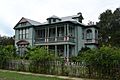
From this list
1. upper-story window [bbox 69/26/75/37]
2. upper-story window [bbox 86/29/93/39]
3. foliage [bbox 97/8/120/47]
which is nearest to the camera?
upper-story window [bbox 69/26/75/37]

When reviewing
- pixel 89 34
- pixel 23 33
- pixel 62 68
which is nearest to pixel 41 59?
pixel 62 68

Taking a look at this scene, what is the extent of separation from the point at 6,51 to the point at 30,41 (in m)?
18.3

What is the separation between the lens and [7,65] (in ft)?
78.9

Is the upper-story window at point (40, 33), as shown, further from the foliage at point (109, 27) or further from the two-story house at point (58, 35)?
the foliage at point (109, 27)

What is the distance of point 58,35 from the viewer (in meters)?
40.6

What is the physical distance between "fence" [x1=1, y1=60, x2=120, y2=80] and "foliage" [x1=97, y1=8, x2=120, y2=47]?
29688 millimetres

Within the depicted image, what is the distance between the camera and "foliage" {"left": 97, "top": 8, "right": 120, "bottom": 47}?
4872 cm

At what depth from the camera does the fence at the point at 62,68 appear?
15991 mm

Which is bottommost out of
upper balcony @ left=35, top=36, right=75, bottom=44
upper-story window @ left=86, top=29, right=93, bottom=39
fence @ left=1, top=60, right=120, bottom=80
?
fence @ left=1, top=60, right=120, bottom=80

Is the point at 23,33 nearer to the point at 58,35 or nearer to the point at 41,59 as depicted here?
the point at 58,35

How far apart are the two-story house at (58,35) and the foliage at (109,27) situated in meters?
8.41

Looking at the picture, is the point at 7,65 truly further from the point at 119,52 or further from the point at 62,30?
the point at 62,30

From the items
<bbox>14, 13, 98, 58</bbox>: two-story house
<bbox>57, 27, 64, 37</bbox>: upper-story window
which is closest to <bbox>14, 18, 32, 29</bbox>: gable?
<bbox>14, 13, 98, 58</bbox>: two-story house

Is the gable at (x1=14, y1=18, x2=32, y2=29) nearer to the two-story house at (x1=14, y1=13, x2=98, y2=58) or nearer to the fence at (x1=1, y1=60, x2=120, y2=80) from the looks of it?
the two-story house at (x1=14, y1=13, x2=98, y2=58)
